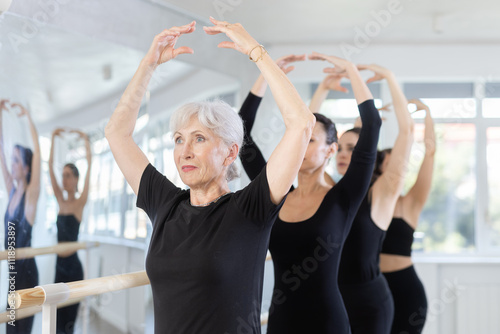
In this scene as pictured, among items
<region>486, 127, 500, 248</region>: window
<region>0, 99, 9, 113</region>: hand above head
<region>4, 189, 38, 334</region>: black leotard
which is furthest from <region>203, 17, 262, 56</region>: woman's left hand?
<region>486, 127, 500, 248</region>: window

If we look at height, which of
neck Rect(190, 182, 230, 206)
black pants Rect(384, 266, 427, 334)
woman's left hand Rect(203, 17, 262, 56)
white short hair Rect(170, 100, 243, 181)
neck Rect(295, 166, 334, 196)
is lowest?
black pants Rect(384, 266, 427, 334)

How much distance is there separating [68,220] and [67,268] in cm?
27

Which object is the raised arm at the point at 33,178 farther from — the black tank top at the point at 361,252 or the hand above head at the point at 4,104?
the black tank top at the point at 361,252

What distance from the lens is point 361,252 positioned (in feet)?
7.02

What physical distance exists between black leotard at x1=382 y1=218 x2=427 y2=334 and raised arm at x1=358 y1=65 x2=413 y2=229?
0.56 meters

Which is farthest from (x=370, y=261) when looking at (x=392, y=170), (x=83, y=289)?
(x=83, y=289)

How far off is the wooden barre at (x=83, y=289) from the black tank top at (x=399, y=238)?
172 cm

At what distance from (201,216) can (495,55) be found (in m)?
4.37

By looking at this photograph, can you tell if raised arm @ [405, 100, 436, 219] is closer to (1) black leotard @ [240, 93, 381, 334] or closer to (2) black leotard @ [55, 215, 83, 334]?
(1) black leotard @ [240, 93, 381, 334]

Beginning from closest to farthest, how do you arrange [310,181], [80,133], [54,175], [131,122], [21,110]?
1. [131,122]
2. [310,181]
3. [21,110]
4. [54,175]
5. [80,133]

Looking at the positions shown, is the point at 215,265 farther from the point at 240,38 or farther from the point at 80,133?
the point at 80,133

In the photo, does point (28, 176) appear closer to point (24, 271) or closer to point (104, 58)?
point (24, 271)

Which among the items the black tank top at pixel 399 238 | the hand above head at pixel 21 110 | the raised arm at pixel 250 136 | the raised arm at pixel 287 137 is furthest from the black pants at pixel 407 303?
the hand above head at pixel 21 110

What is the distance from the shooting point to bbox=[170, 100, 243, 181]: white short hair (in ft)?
4.35
